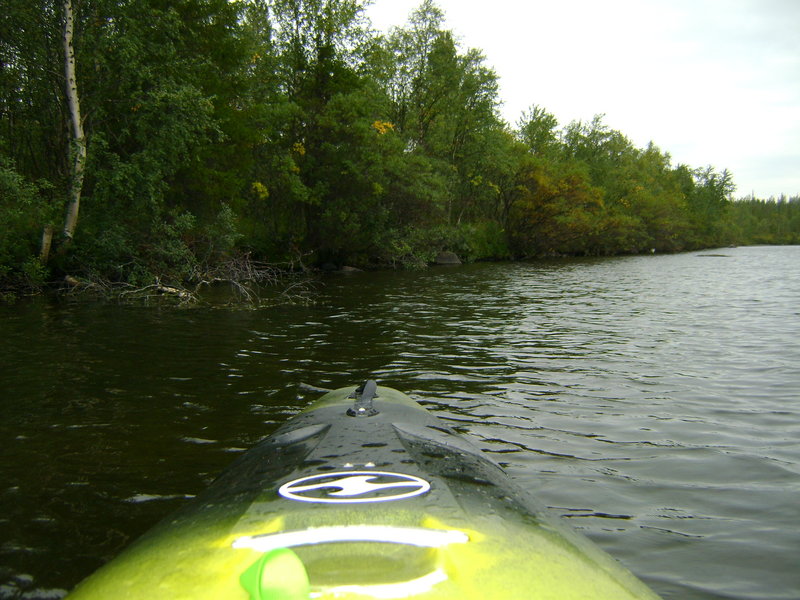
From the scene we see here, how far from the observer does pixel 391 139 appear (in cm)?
2716

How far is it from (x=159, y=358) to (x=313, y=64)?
22303 millimetres

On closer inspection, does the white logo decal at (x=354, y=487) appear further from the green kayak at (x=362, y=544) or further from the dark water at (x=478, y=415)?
the dark water at (x=478, y=415)

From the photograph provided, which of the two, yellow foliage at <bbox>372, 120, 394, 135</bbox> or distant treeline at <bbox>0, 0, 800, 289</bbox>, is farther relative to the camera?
yellow foliage at <bbox>372, 120, 394, 135</bbox>

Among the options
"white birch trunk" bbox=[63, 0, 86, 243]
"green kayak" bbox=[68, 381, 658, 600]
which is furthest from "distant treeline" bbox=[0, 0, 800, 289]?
"green kayak" bbox=[68, 381, 658, 600]

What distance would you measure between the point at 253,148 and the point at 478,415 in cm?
2164

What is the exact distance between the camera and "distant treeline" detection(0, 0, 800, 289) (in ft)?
50.9

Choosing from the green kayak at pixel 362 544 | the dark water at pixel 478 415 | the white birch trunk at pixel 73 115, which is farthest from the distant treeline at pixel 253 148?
A: the green kayak at pixel 362 544

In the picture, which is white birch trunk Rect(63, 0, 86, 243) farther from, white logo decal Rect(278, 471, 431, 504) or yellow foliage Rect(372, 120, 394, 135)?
white logo decal Rect(278, 471, 431, 504)

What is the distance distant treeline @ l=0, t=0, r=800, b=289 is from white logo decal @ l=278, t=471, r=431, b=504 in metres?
13.8

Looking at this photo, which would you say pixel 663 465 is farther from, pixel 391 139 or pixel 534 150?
pixel 534 150

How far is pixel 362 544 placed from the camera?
5.17 feet

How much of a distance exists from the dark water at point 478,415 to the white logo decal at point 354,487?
152 cm

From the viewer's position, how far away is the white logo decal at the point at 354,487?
193 cm

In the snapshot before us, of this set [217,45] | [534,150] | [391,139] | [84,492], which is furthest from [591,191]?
[84,492]
